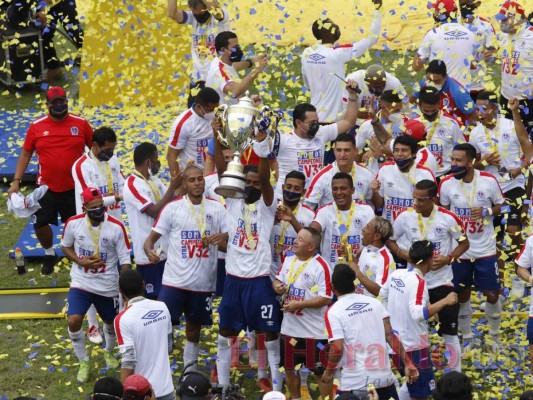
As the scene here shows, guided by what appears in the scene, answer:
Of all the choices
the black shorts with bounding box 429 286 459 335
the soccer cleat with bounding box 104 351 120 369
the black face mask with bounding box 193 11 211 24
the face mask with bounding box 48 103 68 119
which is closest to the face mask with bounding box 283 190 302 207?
the black shorts with bounding box 429 286 459 335

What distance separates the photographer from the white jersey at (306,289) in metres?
10.9

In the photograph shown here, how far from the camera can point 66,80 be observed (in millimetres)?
20547

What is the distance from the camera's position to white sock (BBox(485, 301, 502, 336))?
486 inches

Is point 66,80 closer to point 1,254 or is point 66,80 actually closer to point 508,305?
point 1,254

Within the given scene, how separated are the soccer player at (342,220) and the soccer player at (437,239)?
45 cm

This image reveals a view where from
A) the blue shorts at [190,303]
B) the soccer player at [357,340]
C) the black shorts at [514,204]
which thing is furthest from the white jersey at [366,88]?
the soccer player at [357,340]

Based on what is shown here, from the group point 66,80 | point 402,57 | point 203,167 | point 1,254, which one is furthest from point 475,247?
point 66,80

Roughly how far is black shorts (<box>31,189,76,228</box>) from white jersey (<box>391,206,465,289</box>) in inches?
167

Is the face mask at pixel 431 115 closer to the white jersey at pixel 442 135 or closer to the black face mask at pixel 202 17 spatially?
the white jersey at pixel 442 135

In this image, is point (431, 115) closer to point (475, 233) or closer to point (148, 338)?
point (475, 233)

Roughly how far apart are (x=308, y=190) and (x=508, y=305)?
103 inches

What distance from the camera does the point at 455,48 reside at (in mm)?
14945

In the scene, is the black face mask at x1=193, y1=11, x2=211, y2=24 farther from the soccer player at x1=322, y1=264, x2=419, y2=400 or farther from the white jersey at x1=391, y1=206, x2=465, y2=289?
the soccer player at x1=322, y1=264, x2=419, y2=400

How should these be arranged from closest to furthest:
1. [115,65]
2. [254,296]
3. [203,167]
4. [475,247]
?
[254,296], [475,247], [203,167], [115,65]
